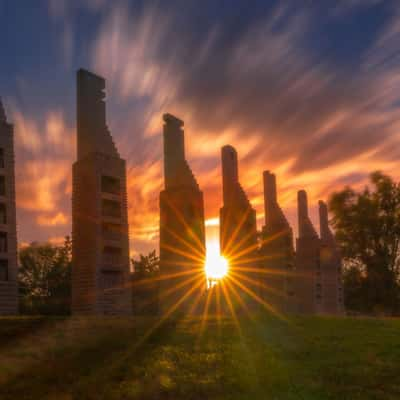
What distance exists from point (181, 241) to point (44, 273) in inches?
937

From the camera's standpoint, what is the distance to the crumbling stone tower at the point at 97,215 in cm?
2483

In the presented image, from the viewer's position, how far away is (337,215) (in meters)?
45.4

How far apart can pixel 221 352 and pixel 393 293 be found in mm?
32415

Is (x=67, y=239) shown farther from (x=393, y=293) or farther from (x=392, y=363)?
(x=392, y=363)

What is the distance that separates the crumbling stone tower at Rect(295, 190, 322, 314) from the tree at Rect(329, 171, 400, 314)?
3224 mm

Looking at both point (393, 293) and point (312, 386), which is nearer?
point (312, 386)

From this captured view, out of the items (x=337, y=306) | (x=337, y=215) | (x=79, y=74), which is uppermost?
(x=79, y=74)

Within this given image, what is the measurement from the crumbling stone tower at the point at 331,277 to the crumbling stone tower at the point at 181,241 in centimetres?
2122

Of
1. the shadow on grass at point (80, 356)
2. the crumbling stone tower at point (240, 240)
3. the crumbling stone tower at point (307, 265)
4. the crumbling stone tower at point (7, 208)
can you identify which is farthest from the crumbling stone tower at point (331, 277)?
the crumbling stone tower at point (7, 208)

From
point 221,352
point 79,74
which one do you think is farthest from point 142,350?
point 79,74

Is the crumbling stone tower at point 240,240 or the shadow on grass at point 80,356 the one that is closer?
the shadow on grass at point 80,356

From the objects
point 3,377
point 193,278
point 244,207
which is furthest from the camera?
point 244,207

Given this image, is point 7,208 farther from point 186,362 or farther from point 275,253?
point 275,253

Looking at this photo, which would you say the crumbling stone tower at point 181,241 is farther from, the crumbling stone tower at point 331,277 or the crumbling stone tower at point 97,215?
the crumbling stone tower at point 331,277
